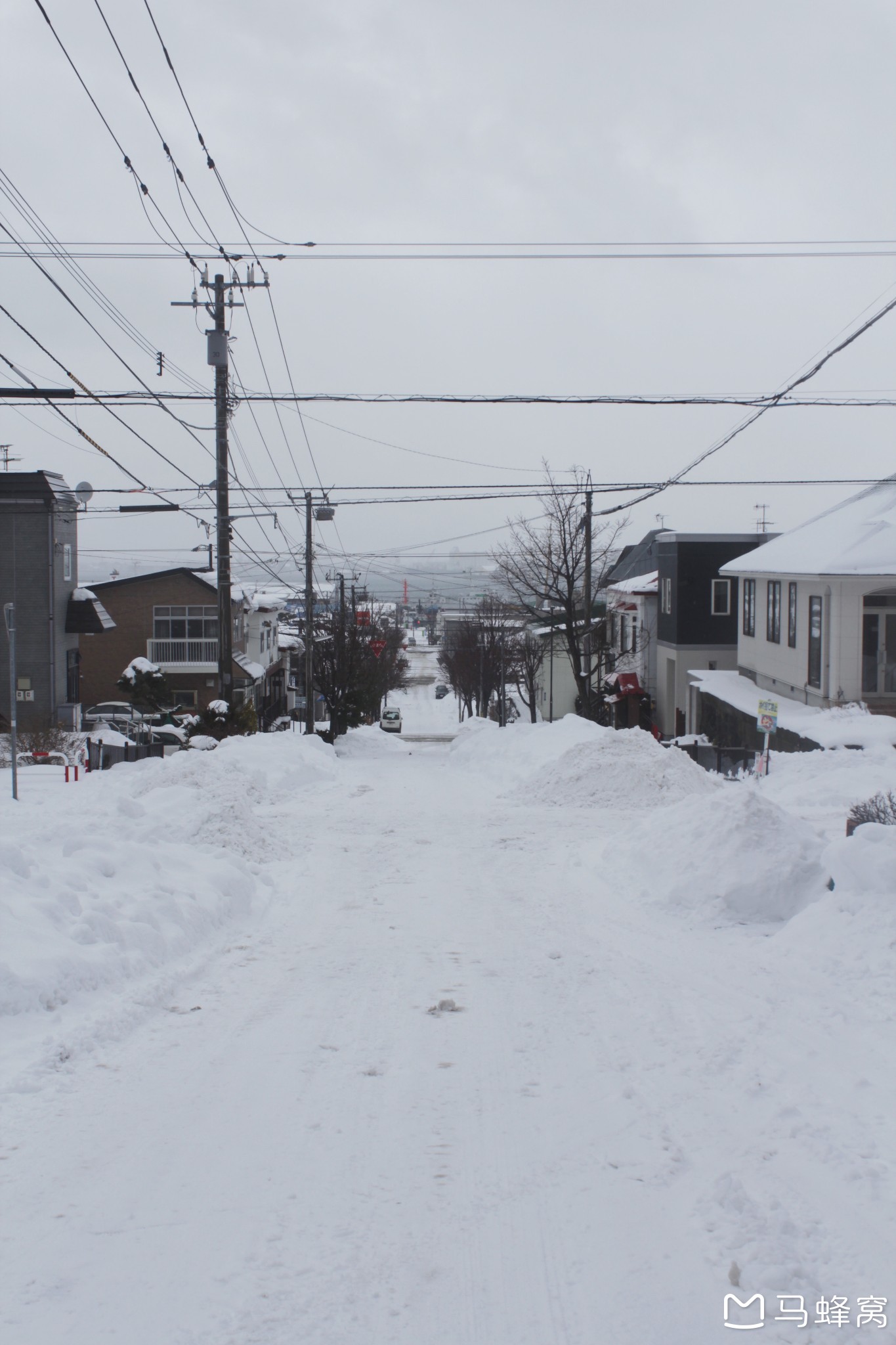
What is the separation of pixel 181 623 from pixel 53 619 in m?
11.2

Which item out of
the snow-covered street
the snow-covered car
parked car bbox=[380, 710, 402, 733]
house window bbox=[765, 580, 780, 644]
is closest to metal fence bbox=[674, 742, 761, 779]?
→ house window bbox=[765, 580, 780, 644]

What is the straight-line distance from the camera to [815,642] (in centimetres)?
2505

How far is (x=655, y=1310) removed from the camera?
351 centimetres

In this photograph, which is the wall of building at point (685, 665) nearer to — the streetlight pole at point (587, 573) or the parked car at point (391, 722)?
the streetlight pole at point (587, 573)

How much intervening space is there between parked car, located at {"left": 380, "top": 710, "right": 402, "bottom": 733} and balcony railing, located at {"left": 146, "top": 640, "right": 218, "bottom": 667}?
19.0 meters

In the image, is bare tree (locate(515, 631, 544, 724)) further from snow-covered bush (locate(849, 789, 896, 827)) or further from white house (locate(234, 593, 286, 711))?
snow-covered bush (locate(849, 789, 896, 827))

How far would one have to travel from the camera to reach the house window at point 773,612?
2800 cm

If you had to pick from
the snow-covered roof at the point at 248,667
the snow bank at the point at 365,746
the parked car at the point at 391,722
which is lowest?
the parked car at the point at 391,722

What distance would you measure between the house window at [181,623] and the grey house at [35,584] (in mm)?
10202

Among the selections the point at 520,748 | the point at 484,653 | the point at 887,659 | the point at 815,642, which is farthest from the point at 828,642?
the point at 484,653

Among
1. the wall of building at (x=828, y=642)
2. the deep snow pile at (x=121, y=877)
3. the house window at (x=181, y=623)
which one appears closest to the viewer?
the deep snow pile at (x=121, y=877)

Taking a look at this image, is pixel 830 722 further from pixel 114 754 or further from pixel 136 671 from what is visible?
pixel 136 671

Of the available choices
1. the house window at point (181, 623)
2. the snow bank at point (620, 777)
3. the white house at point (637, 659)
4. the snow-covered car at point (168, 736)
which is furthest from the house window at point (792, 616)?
the house window at point (181, 623)

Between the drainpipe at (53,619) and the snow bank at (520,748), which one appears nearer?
the snow bank at (520,748)
